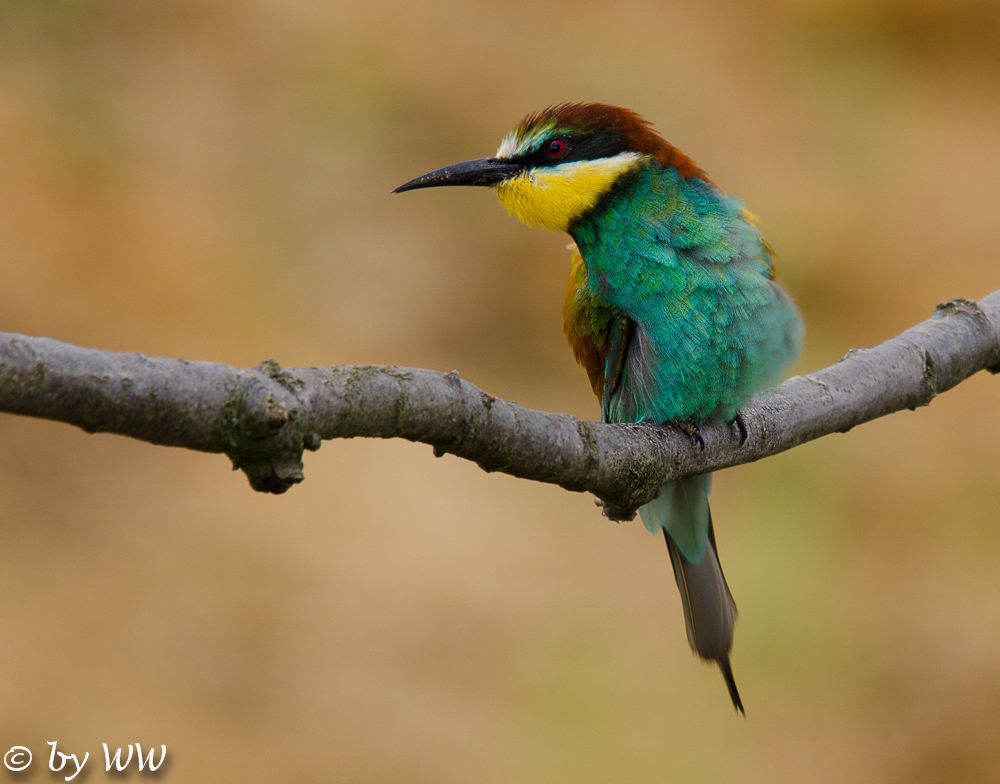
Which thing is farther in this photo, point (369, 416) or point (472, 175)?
point (472, 175)

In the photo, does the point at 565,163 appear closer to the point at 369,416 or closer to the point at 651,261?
the point at 651,261

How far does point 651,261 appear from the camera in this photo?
1759mm

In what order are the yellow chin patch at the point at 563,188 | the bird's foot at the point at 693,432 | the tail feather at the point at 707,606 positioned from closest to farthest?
the bird's foot at the point at 693,432 → the yellow chin patch at the point at 563,188 → the tail feather at the point at 707,606

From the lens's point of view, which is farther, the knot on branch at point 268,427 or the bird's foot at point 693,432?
the bird's foot at point 693,432

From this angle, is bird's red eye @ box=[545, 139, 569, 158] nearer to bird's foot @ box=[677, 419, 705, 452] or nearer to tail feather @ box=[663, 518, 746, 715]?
bird's foot @ box=[677, 419, 705, 452]

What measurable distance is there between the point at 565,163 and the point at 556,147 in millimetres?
57

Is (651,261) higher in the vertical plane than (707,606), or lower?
higher

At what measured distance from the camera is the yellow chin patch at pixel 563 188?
1.81 meters

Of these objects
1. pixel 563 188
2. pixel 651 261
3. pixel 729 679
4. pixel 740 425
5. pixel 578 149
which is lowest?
pixel 729 679

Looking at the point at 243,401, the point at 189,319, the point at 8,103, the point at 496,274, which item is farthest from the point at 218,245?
the point at 243,401

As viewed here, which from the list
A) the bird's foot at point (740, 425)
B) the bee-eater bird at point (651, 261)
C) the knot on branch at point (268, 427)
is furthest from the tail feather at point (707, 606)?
the knot on branch at point (268, 427)

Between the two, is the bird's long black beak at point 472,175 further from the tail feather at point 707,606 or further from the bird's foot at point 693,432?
the tail feather at point 707,606

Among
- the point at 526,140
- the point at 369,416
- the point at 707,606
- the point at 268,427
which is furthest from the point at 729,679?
the point at 268,427

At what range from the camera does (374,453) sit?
4090 mm
